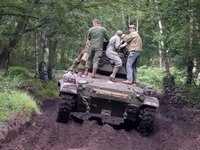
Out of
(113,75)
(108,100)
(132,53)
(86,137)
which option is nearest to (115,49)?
(132,53)

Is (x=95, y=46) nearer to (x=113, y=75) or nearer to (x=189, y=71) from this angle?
(x=113, y=75)

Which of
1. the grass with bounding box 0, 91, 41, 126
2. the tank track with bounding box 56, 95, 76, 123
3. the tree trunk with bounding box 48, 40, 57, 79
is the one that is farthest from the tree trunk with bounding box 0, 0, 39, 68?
the tree trunk with bounding box 48, 40, 57, 79

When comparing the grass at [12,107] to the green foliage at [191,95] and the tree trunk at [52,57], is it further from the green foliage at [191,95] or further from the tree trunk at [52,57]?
the tree trunk at [52,57]

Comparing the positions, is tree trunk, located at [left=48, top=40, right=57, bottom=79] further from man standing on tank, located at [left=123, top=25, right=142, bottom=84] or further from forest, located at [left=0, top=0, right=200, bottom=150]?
man standing on tank, located at [left=123, top=25, right=142, bottom=84]

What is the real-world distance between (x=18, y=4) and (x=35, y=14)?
2.77ft

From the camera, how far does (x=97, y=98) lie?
10047 millimetres

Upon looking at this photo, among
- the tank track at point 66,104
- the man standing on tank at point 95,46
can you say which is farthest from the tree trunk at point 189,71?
the tank track at point 66,104

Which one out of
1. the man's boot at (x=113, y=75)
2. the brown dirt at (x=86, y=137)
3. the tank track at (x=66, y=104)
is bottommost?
the brown dirt at (x=86, y=137)

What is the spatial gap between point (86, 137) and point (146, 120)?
2.27 m

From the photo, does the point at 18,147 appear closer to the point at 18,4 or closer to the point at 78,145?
the point at 78,145

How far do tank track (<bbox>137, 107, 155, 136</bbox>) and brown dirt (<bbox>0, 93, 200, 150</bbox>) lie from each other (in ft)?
0.55

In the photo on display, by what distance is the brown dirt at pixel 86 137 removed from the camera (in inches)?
289

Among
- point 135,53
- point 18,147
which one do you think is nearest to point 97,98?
point 135,53

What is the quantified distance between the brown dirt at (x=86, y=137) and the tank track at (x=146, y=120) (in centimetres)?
17
